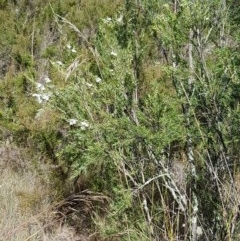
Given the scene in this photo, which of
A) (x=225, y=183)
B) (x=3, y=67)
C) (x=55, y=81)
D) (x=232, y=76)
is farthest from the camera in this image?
(x=3, y=67)

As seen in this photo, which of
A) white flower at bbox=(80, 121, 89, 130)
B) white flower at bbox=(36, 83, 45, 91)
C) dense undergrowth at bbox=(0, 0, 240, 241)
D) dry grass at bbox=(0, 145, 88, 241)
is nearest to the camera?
dense undergrowth at bbox=(0, 0, 240, 241)

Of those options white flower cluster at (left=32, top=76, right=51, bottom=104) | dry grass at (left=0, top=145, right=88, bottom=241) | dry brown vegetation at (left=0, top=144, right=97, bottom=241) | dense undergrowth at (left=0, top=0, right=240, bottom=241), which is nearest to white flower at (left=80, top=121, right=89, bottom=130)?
dense undergrowth at (left=0, top=0, right=240, bottom=241)

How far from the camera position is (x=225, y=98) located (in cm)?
326

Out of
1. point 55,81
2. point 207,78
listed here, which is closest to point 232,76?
point 207,78

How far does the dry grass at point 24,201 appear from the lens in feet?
12.2

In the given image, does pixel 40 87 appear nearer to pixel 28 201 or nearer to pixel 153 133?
pixel 153 133

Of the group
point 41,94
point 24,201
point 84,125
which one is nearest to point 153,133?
point 84,125

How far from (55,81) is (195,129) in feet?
7.29

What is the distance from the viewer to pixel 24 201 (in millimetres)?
4512

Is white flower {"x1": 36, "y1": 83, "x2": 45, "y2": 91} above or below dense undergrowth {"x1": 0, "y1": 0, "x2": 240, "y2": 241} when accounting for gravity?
above

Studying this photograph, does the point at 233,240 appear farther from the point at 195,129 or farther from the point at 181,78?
the point at 181,78

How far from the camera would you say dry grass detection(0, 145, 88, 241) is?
371 cm

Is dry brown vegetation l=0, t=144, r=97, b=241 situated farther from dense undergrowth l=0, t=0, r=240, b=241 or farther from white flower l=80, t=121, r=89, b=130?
white flower l=80, t=121, r=89, b=130

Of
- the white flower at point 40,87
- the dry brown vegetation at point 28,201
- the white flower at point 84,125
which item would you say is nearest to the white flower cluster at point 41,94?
the white flower at point 40,87
